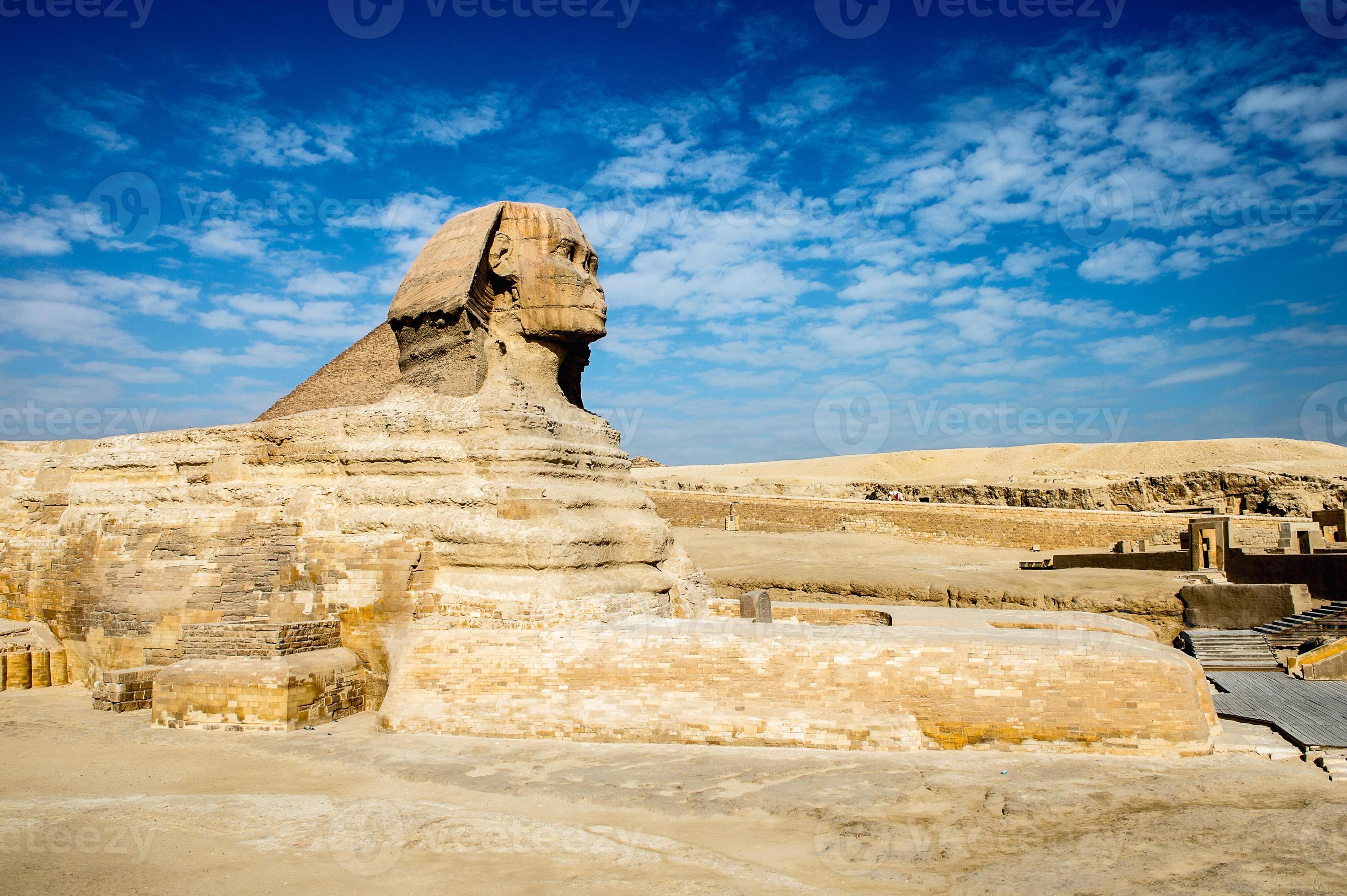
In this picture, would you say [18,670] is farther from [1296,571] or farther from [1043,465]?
[1043,465]

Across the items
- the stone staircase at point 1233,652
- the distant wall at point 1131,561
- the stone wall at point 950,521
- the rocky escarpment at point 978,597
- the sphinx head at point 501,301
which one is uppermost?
the sphinx head at point 501,301

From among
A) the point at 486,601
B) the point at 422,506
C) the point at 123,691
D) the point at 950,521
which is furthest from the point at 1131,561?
the point at 123,691

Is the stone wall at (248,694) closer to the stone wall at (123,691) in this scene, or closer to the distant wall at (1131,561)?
the stone wall at (123,691)

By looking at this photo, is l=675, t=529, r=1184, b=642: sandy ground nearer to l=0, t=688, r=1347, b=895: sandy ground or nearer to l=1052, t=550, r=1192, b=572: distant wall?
l=1052, t=550, r=1192, b=572: distant wall

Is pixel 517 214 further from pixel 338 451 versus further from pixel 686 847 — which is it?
pixel 686 847

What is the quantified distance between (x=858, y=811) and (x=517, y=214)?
649 cm

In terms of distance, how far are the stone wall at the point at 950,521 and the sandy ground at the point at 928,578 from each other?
0.97 metres

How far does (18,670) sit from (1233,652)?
14369mm

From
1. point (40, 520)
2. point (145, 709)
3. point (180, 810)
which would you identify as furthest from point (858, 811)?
point (40, 520)

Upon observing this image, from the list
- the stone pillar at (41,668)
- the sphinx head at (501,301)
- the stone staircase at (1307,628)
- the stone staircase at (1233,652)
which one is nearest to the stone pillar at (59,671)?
the stone pillar at (41,668)

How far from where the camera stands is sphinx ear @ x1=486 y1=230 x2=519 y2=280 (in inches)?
327

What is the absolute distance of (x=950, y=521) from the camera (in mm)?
23781

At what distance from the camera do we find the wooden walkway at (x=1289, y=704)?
234 inches

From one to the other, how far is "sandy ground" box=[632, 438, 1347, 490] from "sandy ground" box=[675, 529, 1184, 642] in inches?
395
